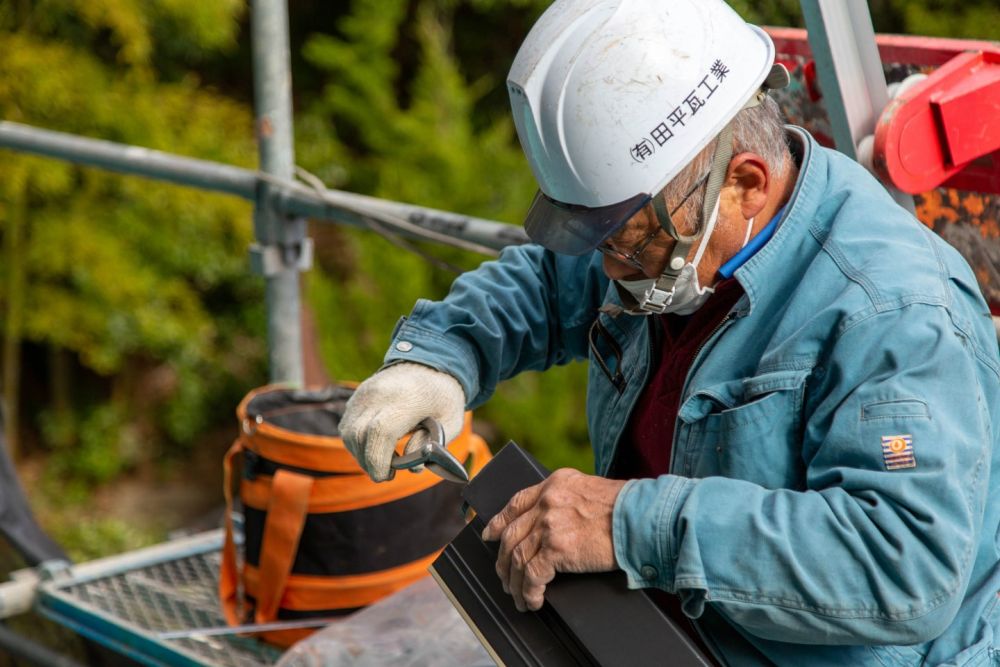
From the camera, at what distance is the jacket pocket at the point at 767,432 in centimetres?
140

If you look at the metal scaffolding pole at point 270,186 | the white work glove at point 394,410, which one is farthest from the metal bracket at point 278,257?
the white work glove at point 394,410

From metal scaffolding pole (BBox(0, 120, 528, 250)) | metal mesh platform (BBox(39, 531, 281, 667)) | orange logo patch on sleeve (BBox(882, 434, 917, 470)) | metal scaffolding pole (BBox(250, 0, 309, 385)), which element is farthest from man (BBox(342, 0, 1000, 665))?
metal scaffolding pole (BBox(250, 0, 309, 385))

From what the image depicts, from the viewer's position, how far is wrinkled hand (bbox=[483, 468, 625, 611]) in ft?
4.48

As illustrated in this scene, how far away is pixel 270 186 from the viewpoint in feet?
9.46

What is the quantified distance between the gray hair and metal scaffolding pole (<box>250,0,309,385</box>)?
1570 millimetres

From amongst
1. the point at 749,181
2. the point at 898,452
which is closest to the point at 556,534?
the point at 898,452

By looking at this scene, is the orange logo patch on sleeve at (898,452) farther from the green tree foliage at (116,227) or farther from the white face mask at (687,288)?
the green tree foliage at (116,227)

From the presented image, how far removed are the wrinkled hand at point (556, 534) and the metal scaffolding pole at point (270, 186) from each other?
5.44 feet

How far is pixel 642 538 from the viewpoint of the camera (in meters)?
1.34

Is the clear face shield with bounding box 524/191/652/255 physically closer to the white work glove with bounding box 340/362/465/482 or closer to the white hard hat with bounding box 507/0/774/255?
the white hard hat with bounding box 507/0/774/255

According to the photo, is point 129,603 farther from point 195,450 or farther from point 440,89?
point 195,450

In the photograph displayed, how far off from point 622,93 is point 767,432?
1.44ft

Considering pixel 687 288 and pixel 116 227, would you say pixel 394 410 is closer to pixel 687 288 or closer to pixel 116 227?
pixel 687 288

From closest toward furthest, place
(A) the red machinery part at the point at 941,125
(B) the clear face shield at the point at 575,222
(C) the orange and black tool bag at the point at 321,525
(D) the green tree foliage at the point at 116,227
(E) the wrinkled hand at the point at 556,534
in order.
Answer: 1. (E) the wrinkled hand at the point at 556,534
2. (B) the clear face shield at the point at 575,222
3. (A) the red machinery part at the point at 941,125
4. (C) the orange and black tool bag at the point at 321,525
5. (D) the green tree foliage at the point at 116,227
